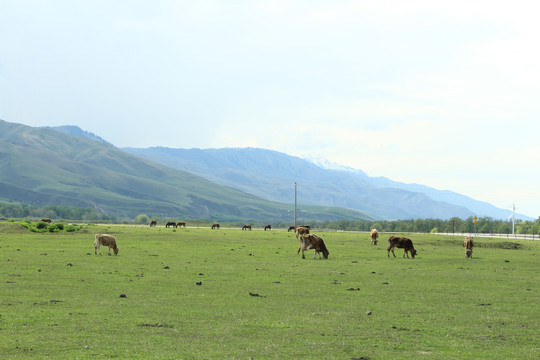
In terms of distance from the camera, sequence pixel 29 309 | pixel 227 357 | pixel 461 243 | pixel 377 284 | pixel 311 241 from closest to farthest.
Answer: pixel 227 357 < pixel 29 309 < pixel 377 284 < pixel 311 241 < pixel 461 243

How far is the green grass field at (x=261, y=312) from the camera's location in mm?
14656

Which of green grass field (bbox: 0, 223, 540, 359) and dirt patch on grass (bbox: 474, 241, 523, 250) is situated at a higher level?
dirt patch on grass (bbox: 474, 241, 523, 250)

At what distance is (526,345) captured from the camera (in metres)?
15.5

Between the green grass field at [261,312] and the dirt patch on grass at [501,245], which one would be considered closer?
the green grass field at [261,312]

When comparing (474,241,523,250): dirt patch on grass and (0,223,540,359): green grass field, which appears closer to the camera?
(0,223,540,359): green grass field

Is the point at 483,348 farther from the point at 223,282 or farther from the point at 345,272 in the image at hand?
the point at 345,272

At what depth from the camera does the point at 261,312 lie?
19.8 meters

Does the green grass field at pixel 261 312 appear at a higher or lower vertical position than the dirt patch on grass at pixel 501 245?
lower

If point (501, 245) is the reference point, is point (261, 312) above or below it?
below

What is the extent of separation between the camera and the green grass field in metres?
14.7

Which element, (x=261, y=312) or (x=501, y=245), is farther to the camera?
(x=501, y=245)

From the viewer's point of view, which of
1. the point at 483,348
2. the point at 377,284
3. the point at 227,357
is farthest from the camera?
the point at 377,284

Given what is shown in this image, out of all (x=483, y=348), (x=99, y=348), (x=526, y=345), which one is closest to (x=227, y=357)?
(x=99, y=348)

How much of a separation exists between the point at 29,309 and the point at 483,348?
14.8 meters
